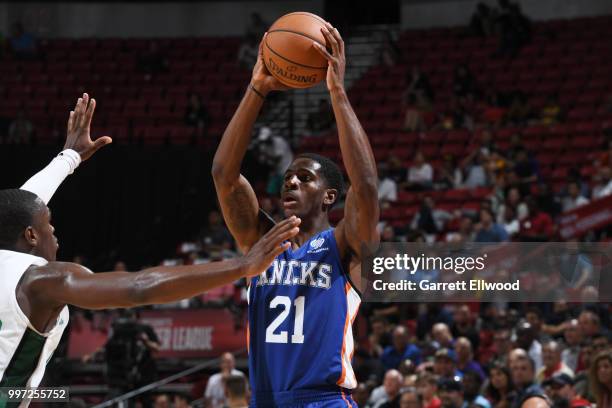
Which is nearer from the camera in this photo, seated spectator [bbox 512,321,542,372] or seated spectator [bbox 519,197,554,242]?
seated spectator [bbox 512,321,542,372]

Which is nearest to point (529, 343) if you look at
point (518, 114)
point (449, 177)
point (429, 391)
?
point (429, 391)

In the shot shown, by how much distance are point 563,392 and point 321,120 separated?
1119 centimetres

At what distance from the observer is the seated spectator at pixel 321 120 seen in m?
18.5

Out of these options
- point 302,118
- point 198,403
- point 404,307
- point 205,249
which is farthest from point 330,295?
point 302,118

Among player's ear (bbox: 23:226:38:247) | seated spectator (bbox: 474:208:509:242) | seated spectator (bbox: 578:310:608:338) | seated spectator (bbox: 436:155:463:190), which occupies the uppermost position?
seated spectator (bbox: 436:155:463:190)

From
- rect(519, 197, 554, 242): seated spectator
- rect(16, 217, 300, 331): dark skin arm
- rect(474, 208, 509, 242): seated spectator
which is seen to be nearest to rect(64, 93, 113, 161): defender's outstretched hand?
rect(16, 217, 300, 331): dark skin arm

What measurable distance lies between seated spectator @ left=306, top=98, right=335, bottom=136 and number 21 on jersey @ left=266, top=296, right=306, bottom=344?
1407cm

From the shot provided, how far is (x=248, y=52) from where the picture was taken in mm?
21125

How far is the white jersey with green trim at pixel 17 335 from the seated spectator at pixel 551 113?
14013 mm

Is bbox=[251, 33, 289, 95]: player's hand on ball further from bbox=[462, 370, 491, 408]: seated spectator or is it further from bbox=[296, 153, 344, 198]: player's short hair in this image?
bbox=[462, 370, 491, 408]: seated spectator

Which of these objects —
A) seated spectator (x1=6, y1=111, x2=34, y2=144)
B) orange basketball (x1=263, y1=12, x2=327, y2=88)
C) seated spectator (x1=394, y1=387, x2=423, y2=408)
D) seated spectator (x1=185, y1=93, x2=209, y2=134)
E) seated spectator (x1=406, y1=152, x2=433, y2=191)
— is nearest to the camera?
orange basketball (x1=263, y1=12, x2=327, y2=88)

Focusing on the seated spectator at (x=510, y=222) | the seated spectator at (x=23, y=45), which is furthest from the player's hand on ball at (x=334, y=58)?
the seated spectator at (x=23, y=45)

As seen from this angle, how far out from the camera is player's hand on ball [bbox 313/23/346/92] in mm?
4551

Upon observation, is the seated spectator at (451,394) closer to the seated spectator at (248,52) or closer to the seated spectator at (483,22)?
the seated spectator at (483,22)
